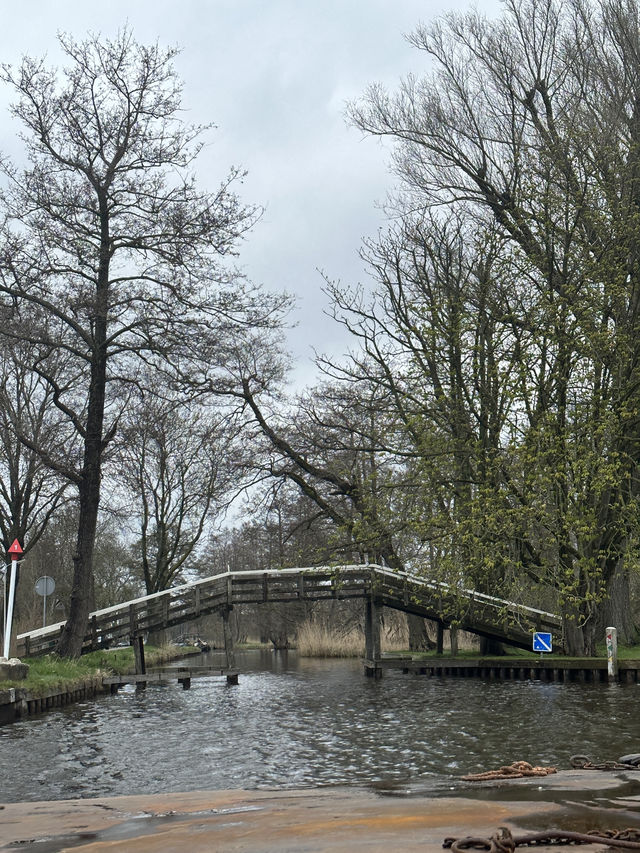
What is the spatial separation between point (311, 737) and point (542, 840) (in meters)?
10.4

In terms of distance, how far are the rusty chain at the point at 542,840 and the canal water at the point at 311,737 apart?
2.11m

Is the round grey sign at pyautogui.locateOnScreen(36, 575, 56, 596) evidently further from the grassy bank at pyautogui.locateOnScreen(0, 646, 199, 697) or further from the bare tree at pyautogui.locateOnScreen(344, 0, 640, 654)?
the bare tree at pyautogui.locateOnScreen(344, 0, 640, 654)

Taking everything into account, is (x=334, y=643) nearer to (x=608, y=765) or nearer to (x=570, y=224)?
(x=570, y=224)

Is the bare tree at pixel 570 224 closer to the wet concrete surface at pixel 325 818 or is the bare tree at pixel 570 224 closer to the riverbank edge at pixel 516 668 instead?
the riverbank edge at pixel 516 668

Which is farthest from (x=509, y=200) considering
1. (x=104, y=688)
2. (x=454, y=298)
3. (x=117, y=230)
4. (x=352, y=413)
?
(x=104, y=688)

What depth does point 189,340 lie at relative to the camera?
20562 mm

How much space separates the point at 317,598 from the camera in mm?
26625

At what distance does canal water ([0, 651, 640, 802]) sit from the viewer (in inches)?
408

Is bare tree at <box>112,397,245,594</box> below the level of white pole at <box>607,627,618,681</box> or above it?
above

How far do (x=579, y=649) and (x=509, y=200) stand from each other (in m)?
11.3

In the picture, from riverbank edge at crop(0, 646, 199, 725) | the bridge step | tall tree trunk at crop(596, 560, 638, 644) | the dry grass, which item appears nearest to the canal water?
riverbank edge at crop(0, 646, 199, 725)

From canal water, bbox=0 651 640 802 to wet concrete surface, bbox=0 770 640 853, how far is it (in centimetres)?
77

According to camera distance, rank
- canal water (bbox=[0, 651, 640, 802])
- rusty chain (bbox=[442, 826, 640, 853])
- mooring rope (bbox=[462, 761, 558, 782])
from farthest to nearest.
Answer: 1. canal water (bbox=[0, 651, 640, 802])
2. mooring rope (bbox=[462, 761, 558, 782])
3. rusty chain (bbox=[442, 826, 640, 853])

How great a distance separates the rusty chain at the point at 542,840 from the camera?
3.78 metres
